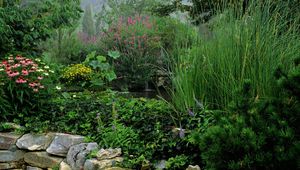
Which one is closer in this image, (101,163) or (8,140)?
(101,163)

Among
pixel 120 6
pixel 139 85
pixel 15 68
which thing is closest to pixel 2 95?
pixel 15 68

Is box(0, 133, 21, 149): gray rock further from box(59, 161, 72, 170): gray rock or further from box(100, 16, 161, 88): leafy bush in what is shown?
box(100, 16, 161, 88): leafy bush

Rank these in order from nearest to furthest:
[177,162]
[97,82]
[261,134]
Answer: [261,134], [177,162], [97,82]

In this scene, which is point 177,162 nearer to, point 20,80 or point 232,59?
point 232,59

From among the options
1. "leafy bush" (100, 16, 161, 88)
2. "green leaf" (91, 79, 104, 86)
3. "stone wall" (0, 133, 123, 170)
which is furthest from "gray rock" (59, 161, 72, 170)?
"leafy bush" (100, 16, 161, 88)

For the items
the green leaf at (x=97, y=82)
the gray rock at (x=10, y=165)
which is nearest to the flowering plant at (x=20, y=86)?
the gray rock at (x=10, y=165)

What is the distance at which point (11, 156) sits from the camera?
3926mm

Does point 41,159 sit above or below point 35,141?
below

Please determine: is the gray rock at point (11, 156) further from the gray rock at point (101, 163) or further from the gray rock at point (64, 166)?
the gray rock at point (101, 163)

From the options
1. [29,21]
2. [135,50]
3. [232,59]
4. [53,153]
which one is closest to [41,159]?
[53,153]

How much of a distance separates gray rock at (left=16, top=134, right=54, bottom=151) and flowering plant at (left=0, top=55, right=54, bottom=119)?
0.45 metres

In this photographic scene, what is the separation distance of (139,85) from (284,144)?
710 centimetres

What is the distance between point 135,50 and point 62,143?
5.49 metres

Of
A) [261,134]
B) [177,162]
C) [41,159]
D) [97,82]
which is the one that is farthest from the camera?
[97,82]
